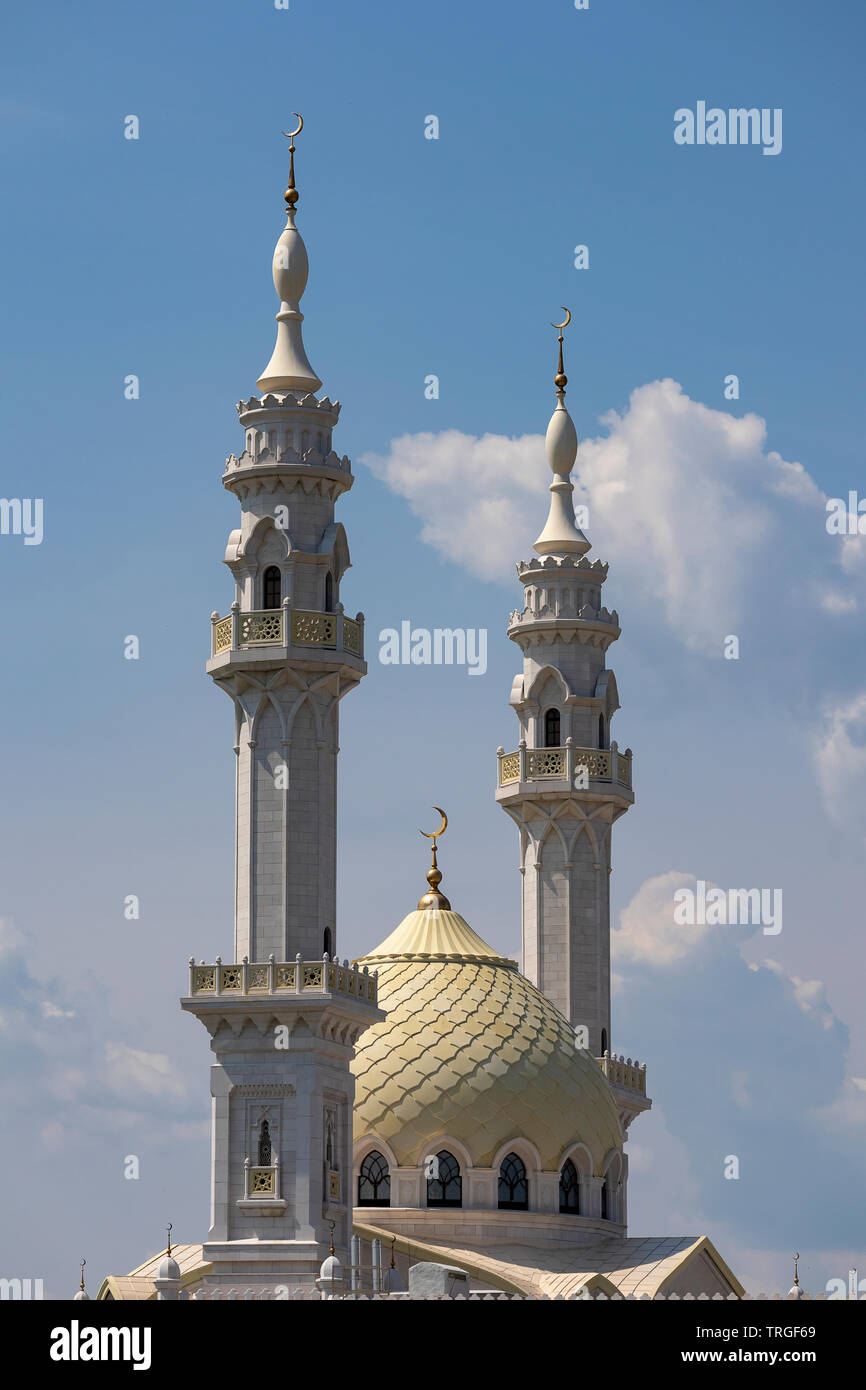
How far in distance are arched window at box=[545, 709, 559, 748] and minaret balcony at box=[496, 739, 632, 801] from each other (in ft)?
1.72

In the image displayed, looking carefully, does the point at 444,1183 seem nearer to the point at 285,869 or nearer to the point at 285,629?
the point at 285,869

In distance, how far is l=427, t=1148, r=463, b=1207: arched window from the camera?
68.4 m

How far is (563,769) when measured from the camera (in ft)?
249

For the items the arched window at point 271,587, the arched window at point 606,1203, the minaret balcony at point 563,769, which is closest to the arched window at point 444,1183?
the arched window at point 606,1203

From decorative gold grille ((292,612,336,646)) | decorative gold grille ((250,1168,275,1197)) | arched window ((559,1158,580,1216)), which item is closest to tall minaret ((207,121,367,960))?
decorative gold grille ((292,612,336,646))

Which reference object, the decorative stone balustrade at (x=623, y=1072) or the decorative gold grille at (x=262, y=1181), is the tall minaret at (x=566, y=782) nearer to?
the decorative stone balustrade at (x=623, y=1072)

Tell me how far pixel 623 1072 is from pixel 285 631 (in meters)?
19.8

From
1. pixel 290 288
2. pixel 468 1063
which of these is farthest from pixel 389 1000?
pixel 290 288

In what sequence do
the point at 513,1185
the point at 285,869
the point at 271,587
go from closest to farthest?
the point at 285,869
the point at 271,587
the point at 513,1185

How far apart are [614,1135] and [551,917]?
21.9 feet

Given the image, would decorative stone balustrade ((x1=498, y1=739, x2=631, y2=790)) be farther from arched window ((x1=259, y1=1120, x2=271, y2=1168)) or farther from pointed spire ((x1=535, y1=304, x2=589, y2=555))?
arched window ((x1=259, y1=1120, x2=271, y2=1168))

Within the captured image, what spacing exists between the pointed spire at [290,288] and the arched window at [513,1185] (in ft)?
61.3

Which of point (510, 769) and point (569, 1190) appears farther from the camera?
point (510, 769)

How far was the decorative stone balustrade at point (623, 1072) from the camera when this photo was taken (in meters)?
75.8
